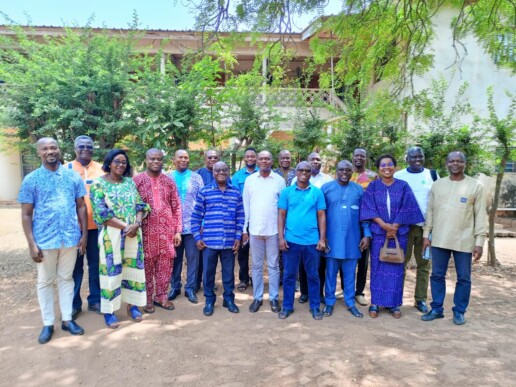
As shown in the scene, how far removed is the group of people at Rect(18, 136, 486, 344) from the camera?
3.87 metres

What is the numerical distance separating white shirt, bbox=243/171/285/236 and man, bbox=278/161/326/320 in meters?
0.13

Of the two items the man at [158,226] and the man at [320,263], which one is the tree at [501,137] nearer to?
the man at [320,263]

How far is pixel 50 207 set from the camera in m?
3.49

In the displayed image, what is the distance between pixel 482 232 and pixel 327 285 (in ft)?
5.77

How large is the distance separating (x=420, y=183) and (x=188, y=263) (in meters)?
3.07

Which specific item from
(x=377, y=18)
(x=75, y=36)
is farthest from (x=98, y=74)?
(x=377, y=18)

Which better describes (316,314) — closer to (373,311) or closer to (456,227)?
(373,311)

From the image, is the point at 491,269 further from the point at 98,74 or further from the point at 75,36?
the point at 75,36

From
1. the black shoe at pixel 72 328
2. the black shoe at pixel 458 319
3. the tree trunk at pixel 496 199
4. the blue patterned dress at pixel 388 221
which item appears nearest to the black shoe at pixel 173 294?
the black shoe at pixel 72 328

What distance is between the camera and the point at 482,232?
3.92 meters

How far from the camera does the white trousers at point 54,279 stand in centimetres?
359

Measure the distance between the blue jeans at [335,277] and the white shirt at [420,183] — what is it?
110 cm

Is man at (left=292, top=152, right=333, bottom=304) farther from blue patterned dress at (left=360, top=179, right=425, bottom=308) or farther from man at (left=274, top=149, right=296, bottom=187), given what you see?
blue patterned dress at (left=360, top=179, right=425, bottom=308)

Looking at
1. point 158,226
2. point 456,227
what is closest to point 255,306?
point 158,226
